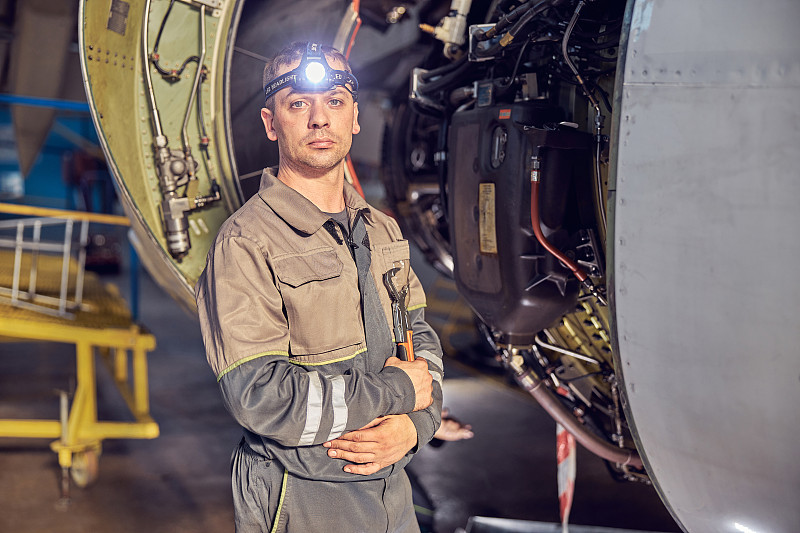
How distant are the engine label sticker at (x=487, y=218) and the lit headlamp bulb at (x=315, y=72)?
85 centimetres

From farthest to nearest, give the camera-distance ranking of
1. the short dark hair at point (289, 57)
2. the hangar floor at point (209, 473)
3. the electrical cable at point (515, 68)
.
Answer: the hangar floor at point (209, 473) → the electrical cable at point (515, 68) → the short dark hair at point (289, 57)

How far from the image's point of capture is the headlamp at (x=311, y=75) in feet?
5.69

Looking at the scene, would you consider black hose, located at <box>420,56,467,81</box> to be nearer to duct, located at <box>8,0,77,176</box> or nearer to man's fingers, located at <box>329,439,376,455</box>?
man's fingers, located at <box>329,439,376,455</box>

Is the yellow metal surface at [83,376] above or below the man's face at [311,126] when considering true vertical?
below

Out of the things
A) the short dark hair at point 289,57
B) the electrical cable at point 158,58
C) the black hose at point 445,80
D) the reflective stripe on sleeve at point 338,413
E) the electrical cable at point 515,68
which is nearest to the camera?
the reflective stripe on sleeve at point 338,413

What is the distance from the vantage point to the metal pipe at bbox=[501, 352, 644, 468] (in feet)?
8.49

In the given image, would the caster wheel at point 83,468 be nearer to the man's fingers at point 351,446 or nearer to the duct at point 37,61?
the man's fingers at point 351,446

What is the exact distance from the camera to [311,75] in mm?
1734

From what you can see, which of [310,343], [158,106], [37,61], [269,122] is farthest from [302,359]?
[37,61]

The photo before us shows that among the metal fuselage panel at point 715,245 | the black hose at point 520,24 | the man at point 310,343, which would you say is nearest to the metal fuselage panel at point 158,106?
the man at point 310,343

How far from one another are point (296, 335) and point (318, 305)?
9cm

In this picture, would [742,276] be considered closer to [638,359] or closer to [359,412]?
[638,359]

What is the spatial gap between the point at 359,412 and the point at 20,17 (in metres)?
5.74

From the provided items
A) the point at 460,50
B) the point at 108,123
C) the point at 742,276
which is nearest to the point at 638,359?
the point at 742,276
